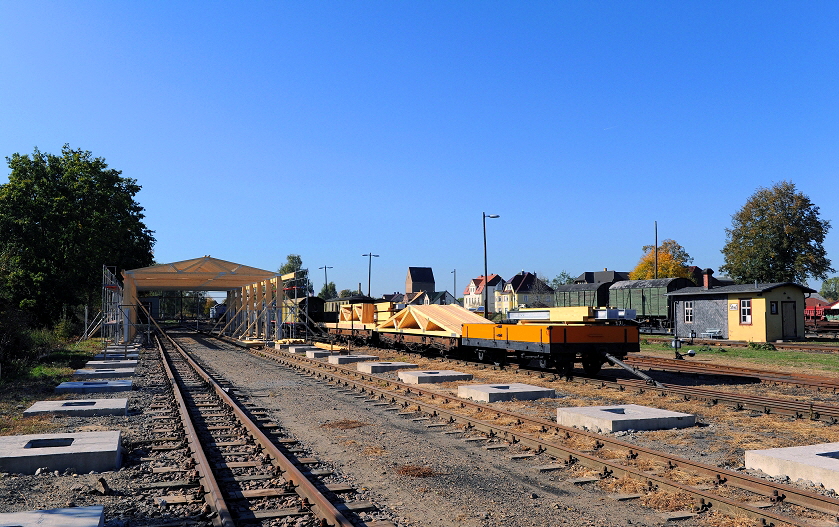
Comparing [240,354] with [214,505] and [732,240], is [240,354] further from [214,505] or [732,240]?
[732,240]

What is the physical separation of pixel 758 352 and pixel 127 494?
24846mm

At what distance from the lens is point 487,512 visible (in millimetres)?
5812

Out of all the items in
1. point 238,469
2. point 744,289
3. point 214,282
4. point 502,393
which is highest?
point 214,282

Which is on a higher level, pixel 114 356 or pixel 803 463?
pixel 803 463

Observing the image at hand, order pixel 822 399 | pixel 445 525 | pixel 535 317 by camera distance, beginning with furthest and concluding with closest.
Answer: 1. pixel 535 317
2. pixel 822 399
3. pixel 445 525

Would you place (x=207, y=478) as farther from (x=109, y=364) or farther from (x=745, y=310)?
(x=745, y=310)

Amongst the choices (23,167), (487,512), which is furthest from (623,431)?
(23,167)

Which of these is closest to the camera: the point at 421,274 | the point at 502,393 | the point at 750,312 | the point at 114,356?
the point at 502,393

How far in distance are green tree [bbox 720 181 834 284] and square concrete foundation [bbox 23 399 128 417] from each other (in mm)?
55140

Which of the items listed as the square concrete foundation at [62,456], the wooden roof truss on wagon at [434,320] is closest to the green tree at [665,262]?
the wooden roof truss on wagon at [434,320]

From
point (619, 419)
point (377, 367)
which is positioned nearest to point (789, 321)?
point (377, 367)

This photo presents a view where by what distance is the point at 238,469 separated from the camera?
24.4 feet

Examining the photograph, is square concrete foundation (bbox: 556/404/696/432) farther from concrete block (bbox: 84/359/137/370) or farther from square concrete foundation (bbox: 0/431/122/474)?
concrete block (bbox: 84/359/137/370)

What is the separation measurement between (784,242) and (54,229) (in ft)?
181
